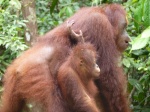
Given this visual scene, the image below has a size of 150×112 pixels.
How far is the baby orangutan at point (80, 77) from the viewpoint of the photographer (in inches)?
129

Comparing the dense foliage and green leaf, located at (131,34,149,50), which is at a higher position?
green leaf, located at (131,34,149,50)

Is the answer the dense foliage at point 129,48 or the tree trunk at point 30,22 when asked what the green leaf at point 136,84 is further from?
the tree trunk at point 30,22

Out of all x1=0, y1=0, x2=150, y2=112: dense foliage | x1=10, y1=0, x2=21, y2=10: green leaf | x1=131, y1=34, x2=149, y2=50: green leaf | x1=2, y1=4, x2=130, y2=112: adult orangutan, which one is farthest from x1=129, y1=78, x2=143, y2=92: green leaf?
x1=131, y1=34, x2=149, y2=50: green leaf

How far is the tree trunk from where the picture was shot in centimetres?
425

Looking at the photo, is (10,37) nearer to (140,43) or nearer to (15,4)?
(15,4)

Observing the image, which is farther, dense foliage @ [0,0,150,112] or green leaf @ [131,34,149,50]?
dense foliage @ [0,0,150,112]

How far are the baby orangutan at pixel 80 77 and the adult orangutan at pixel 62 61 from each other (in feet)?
0.22

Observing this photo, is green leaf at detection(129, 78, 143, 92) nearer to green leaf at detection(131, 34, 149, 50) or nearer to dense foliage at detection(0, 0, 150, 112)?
dense foliage at detection(0, 0, 150, 112)

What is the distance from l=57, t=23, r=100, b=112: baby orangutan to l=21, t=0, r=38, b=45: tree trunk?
29.8 inches

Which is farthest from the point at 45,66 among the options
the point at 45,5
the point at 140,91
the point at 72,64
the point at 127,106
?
the point at 45,5

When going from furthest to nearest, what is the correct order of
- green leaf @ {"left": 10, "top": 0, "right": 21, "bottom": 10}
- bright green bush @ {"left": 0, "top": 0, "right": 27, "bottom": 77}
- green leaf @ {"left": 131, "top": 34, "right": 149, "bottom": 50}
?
green leaf @ {"left": 10, "top": 0, "right": 21, "bottom": 10}, bright green bush @ {"left": 0, "top": 0, "right": 27, "bottom": 77}, green leaf @ {"left": 131, "top": 34, "right": 149, "bottom": 50}

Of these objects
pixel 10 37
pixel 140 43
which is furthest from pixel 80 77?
pixel 140 43

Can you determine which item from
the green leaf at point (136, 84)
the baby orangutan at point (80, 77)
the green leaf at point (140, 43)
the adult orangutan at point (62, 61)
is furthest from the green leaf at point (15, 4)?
the green leaf at point (140, 43)

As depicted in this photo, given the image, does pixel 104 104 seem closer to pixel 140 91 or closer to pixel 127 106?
pixel 127 106
